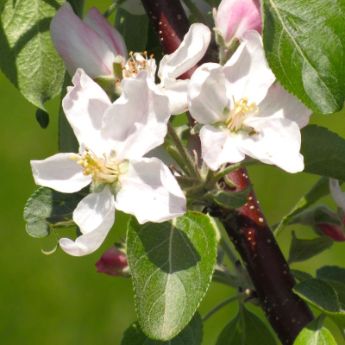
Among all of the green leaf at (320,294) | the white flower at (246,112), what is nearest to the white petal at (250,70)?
the white flower at (246,112)

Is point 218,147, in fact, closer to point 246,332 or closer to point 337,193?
point 337,193

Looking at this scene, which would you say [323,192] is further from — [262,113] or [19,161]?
[19,161]

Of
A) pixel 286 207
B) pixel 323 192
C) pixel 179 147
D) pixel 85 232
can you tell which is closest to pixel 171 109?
pixel 179 147

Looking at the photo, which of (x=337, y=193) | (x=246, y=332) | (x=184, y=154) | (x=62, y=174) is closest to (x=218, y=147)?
(x=184, y=154)

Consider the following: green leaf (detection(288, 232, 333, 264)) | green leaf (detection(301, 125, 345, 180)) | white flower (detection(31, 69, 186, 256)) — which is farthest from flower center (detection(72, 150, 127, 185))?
green leaf (detection(288, 232, 333, 264))

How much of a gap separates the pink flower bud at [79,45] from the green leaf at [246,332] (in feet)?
1.33

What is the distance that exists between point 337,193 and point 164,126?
1.10ft

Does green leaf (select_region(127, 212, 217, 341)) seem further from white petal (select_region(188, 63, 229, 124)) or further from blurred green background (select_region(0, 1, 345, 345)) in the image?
blurred green background (select_region(0, 1, 345, 345))

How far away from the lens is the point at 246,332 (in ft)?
4.84

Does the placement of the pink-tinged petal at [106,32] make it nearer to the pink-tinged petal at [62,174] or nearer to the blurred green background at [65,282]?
the pink-tinged petal at [62,174]

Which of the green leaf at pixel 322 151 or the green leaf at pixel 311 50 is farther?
the green leaf at pixel 322 151

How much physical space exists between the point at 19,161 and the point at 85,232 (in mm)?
3216

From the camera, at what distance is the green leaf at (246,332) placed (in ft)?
4.81

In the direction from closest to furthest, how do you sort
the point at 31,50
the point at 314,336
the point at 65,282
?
the point at 314,336 → the point at 31,50 → the point at 65,282
